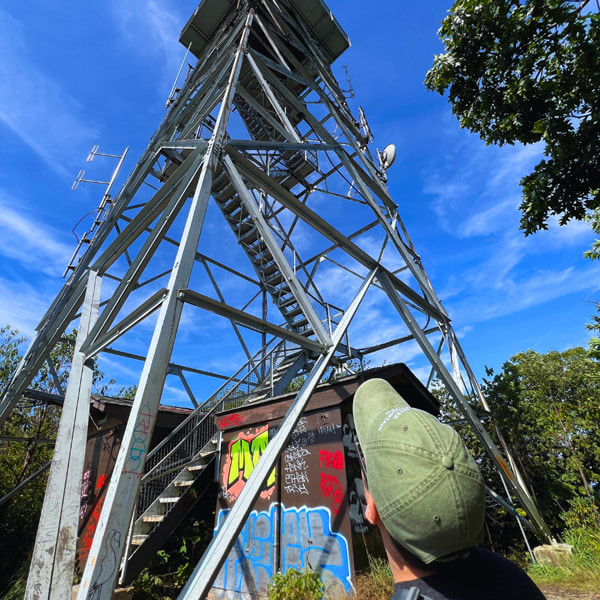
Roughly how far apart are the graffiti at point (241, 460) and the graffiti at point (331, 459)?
136 centimetres

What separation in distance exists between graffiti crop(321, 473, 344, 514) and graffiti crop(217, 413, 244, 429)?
2560mm

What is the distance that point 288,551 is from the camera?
623 cm

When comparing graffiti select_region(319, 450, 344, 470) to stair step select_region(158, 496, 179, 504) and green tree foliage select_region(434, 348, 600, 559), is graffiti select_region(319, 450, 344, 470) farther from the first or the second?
green tree foliage select_region(434, 348, 600, 559)

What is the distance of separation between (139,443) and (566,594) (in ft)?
23.2

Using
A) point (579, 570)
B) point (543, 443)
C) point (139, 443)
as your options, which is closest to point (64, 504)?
point (139, 443)

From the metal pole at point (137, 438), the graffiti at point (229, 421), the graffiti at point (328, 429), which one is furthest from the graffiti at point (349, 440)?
the metal pole at point (137, 438)

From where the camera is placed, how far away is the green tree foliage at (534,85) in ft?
19.5

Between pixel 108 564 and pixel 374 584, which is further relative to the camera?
pixel 374 584

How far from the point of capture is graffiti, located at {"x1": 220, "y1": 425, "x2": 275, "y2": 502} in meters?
7.44

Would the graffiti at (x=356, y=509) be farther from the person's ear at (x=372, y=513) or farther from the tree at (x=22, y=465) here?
the tree at (x=22, y=465)

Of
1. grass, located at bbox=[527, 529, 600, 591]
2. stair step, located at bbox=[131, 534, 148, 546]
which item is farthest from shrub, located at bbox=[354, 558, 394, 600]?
stair step, located at bbox=[131, 534, 148, 546]

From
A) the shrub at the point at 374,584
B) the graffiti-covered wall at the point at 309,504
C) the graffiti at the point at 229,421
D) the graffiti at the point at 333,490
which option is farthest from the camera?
the graffiti at the point at 229,421

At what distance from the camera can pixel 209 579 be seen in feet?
8.71

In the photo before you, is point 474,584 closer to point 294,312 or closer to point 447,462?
point 447,462
